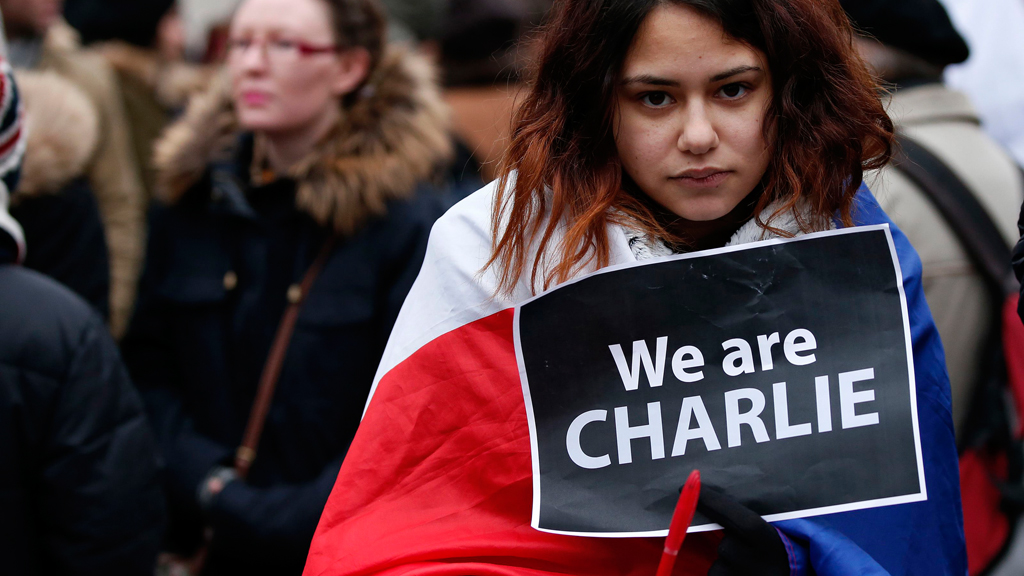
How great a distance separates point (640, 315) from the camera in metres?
1.69

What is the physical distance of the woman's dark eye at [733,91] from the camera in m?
1.72

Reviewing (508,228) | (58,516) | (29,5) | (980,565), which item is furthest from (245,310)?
(980,565)

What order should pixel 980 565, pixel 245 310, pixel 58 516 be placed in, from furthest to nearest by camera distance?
pixel 245 310
pixel 980 565
pixel 58 516

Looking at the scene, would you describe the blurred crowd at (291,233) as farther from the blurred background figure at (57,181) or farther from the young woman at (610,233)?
the young woman at (610,233)

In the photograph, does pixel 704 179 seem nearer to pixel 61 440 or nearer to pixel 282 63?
pixel 61 440

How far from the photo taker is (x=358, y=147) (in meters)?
3.06

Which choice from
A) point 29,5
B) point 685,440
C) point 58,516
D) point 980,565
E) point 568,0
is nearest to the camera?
point 685,440

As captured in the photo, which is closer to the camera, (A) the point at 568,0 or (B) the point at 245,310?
(A) the point at 568,0

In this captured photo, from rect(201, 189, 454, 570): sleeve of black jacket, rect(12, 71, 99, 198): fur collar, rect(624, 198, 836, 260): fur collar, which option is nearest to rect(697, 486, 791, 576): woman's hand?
rect(624, 198, 836, 260): fur collar

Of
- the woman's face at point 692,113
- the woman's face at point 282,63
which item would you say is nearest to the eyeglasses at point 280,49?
the woman's face at point 282,63

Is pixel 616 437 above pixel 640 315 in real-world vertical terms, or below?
below

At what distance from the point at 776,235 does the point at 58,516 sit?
165 centimetres

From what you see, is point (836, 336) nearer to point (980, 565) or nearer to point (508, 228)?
point (508, 228)

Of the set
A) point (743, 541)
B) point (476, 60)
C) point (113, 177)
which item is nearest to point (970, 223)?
point (743, 541)
